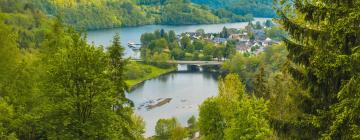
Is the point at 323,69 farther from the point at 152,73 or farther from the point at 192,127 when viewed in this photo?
the point at 152,73

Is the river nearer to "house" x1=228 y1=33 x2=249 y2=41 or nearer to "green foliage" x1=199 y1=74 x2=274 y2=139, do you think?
"green foliage" x1=199 y1=74 x2=274 y2=139

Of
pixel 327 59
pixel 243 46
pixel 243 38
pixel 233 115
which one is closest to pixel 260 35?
pixel 243 38

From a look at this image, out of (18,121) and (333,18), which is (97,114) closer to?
(18,121)

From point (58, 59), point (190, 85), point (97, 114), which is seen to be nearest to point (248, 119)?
point (97, 114)

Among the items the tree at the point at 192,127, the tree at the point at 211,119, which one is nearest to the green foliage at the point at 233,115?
the tree at the point at 211,119

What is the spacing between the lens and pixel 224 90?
129 ft

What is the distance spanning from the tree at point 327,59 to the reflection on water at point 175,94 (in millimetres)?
48436

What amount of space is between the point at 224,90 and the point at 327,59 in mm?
29259

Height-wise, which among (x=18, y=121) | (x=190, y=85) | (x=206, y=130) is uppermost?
(x=18, y=121)

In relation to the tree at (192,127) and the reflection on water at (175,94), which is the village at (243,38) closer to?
the reflection on water at (175,94)

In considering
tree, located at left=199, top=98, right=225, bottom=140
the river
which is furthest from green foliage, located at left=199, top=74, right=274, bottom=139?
the river

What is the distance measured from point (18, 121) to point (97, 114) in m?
3.19

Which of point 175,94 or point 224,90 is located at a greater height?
point 224,90

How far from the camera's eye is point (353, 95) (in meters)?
9.13
